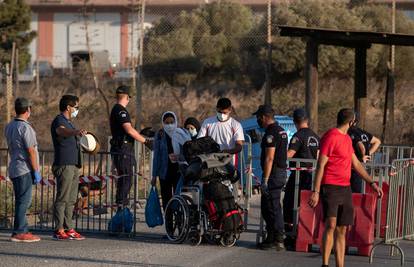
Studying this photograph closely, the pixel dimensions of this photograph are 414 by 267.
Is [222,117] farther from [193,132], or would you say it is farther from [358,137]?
[358,137]

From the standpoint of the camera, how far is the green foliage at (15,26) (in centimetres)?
3897

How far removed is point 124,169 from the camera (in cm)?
1387

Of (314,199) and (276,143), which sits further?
(276,143)

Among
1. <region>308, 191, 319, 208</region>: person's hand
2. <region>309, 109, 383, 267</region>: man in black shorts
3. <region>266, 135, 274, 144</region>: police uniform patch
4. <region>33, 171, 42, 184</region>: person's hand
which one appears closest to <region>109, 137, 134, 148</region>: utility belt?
<region>33, 171, 42, 184</region>: person's hand

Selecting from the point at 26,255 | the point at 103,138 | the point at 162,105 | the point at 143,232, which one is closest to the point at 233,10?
the point at 162,105

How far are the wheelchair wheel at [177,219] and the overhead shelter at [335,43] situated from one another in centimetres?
809

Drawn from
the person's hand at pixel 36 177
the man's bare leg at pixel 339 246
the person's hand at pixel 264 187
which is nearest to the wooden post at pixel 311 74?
the person's hand at pixel 264 187

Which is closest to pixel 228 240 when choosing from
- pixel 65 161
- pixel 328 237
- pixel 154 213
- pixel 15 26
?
pixel 154 213

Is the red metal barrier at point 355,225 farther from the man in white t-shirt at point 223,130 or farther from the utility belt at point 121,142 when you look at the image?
the utility belt at point 121,142

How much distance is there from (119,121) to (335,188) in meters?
4.04

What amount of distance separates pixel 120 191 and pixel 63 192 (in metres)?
0.99

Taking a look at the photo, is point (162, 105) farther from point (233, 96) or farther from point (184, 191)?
point (184, 191)

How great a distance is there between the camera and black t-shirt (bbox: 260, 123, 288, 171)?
1270 centimetres

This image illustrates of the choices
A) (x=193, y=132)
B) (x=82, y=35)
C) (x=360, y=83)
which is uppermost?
(x=82, y=35)
